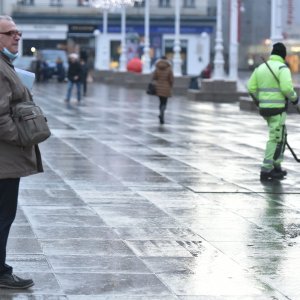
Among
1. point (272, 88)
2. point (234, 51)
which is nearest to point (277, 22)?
point (234, 51)

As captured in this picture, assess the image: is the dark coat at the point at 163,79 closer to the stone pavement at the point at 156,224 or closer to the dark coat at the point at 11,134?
the stone pavement at the point at 156,224

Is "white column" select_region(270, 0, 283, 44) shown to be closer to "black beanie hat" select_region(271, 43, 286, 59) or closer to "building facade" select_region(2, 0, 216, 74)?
"black beanie hat" select_region(271, 43, 286, 59)

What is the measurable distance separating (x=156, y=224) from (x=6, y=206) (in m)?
3.19

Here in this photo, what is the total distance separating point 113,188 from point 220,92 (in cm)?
2608

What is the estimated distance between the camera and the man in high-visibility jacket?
14.9 meters

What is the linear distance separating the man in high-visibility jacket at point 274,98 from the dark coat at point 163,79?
11597 mm

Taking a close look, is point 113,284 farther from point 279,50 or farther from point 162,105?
point 162,105

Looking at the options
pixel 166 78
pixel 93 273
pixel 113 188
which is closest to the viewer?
pixel 93 273

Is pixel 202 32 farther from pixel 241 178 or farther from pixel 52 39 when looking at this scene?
pixel 241 178

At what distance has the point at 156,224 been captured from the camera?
36.7ft

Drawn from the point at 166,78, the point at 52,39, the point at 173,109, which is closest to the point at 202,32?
the point at 52,39

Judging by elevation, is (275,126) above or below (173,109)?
above

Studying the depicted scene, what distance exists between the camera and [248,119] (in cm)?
2908

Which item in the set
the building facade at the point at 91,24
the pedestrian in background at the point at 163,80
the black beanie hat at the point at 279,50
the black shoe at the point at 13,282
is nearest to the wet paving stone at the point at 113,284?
the black shoe at the point at 13,282
